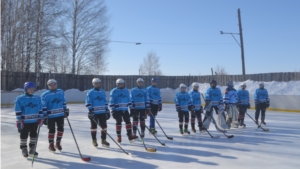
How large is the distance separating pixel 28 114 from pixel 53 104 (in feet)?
2.00

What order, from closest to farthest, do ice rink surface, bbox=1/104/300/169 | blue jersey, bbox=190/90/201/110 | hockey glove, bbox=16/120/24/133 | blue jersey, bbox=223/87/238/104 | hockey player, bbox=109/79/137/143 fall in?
ice rink surface, bbox=1/104/300/169, hockey glove, bbox=16/120/24/133, hockey player, bbox=109/79/137/143, blue jersey, bbox=190/90/201/110, blue jersey, bbox=223/87/238/104

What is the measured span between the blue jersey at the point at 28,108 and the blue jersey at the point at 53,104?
259 mm

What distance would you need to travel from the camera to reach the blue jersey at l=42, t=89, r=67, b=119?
6281 millimetres

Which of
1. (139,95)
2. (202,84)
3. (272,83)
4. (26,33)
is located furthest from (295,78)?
(26,33)

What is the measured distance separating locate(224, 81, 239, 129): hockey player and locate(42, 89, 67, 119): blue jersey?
5.81 meters

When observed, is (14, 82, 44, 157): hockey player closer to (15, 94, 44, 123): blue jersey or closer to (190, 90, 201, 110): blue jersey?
(15, 94, 44, 123): blue jersey

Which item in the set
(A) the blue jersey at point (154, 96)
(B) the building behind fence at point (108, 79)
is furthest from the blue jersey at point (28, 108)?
(B) the building behind fence at point (108, 79)

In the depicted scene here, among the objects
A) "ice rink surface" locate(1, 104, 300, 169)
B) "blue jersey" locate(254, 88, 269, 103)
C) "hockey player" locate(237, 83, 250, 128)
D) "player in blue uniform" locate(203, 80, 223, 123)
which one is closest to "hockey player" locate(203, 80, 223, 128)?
"player in blue uniform" locate(203, 80, 223, 123)

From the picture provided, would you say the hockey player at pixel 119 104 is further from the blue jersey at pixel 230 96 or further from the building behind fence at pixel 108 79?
the building behind fence at pixel 108 79

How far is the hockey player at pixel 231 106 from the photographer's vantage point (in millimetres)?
10141

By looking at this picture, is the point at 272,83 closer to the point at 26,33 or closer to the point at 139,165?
the point at 139,165

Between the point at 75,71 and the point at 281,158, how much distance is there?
80.0 ft

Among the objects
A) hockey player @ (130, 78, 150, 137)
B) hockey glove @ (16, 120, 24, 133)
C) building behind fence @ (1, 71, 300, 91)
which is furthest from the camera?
building behind fence @ (1, 71, 300, 91)

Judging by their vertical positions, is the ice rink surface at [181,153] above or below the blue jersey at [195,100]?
below
